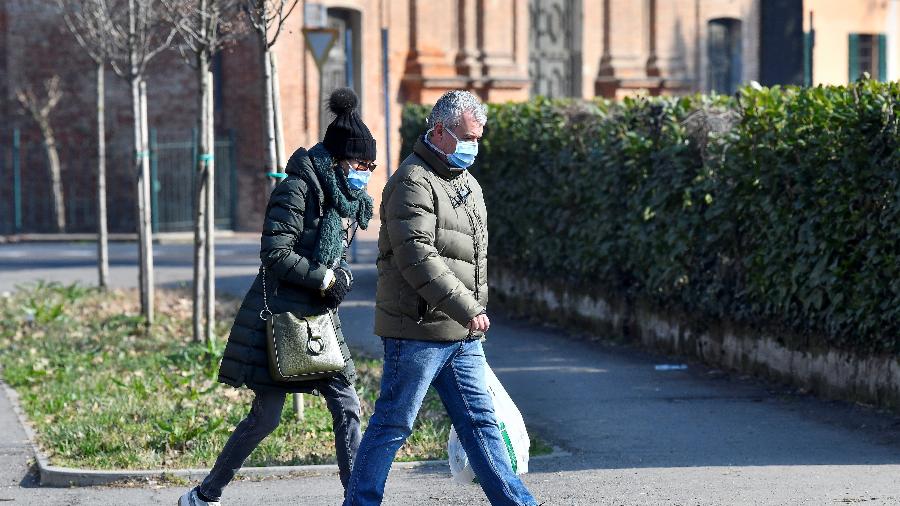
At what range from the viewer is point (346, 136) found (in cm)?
682

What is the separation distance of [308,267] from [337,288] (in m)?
0.20

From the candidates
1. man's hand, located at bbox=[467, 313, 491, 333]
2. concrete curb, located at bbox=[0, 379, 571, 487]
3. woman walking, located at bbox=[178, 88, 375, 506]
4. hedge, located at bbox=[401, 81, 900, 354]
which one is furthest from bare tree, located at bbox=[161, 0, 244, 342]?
man's hand, located at bbox=[467, 313, 491, 333]

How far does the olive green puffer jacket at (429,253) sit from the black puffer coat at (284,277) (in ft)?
1.40

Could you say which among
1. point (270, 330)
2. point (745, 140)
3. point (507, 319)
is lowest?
point (507, 319)

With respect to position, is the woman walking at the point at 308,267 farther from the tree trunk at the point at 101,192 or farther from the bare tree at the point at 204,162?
the tree trunk at the point at 101,192

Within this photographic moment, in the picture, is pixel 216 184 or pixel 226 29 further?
pixel 216 184

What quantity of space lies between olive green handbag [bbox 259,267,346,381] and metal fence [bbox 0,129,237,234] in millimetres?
21663

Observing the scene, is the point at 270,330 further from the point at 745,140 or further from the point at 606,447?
the point at 745,140

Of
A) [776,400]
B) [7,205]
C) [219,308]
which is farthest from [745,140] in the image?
[7,205]

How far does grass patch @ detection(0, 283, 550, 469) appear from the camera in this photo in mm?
8617

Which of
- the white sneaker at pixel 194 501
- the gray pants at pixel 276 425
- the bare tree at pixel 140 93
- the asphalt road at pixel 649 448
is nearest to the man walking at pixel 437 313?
the gray pants at pixel 276 425

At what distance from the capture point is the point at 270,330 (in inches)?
262

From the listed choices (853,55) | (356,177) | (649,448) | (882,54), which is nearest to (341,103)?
(356,177)

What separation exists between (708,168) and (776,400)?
2.04 meters
